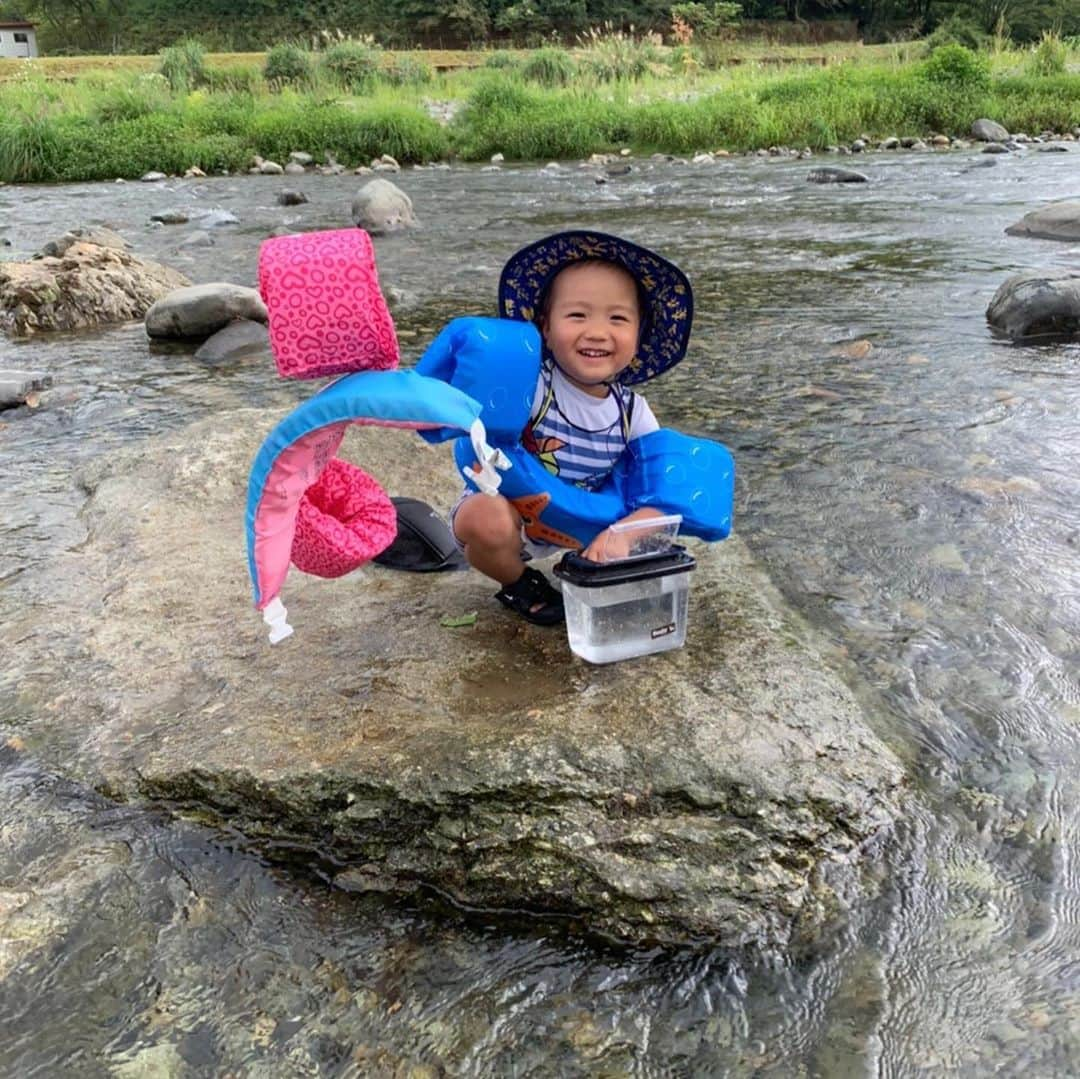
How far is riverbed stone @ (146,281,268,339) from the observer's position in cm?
687

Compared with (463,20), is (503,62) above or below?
below

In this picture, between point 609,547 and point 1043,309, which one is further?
point 1043,309

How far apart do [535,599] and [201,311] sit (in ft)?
16.6

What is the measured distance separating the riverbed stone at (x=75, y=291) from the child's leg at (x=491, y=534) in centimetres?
619

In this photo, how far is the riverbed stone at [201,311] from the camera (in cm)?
687

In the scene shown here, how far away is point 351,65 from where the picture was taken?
27.2 meters

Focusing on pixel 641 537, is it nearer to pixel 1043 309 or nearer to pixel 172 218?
pixel 1043 309

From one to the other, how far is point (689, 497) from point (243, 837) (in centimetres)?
142

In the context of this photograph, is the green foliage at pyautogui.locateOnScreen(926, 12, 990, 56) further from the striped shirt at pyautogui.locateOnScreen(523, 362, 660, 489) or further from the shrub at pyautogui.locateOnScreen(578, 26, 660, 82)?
the striped shirt at pyautogui.locateOnScreen(523, 362, 660, 489)

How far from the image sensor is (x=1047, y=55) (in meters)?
21.9

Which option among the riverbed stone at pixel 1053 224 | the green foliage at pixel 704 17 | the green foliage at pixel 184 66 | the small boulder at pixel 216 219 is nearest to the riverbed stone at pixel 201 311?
the small boulder at pixel 216 219

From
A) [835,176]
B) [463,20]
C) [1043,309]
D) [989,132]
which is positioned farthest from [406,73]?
[463,20]

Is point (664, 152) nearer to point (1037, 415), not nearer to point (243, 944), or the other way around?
point (1037, 415)

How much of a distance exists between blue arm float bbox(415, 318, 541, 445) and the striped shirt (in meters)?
0.32
